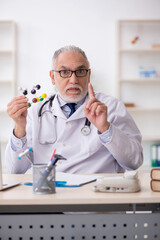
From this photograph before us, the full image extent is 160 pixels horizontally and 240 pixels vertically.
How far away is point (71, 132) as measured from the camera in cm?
219

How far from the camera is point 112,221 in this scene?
135cm

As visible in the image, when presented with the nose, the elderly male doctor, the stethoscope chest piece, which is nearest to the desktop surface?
the elderly male doctor

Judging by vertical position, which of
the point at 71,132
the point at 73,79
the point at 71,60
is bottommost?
the point at 71,132

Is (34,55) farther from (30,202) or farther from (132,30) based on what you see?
(30,202)

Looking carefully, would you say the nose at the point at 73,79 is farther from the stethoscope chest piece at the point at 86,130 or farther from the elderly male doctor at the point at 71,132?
the stethoscope chest piece at the point at 86,130

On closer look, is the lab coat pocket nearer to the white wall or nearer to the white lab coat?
the white lab coat

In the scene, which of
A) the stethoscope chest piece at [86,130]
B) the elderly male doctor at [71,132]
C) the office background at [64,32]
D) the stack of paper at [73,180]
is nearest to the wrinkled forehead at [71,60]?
the elderly male doctor at [71,132]

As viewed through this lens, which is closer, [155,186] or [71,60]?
[155,186]

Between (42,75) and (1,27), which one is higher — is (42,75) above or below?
below

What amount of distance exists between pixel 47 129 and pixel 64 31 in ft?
10.2

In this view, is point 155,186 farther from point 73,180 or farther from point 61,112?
point 61,112

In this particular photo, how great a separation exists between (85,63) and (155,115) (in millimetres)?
3060

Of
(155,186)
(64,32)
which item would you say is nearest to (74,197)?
(155,186)

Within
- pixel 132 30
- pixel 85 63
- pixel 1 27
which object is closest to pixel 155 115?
pixel 132 30
